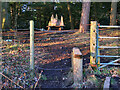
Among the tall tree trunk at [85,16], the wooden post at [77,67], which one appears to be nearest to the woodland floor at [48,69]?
the wooden post at [77,67]

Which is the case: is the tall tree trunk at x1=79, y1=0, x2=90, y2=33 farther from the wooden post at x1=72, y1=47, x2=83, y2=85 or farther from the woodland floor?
the wooden post at x1=72, y1=47, x2=83, y2=85

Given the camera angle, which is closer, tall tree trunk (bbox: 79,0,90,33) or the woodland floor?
the woodland floor

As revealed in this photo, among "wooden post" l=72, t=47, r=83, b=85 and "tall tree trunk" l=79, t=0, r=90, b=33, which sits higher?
"tall tree trunk" l=79, t=0, r=90, b=33

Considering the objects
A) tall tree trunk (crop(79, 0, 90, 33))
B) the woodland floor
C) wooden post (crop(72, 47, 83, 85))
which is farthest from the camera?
tall tree trunk (crop(79, 0, 90, 33))

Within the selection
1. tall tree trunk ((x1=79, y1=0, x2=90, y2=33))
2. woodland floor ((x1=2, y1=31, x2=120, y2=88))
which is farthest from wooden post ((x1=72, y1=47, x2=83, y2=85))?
tall tree trunk ((x1=79, y1=0, x2=90, y2=33))

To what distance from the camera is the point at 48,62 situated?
661cm

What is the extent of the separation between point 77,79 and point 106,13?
1810cm

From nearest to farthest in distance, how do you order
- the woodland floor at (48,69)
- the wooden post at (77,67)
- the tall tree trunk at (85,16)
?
the wooden post at (77,67), the woodland floor at (48,69), the tall tree trunk at (85,16)

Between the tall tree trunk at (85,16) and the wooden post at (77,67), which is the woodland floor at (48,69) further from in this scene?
the tall tree trunk at (85,16)

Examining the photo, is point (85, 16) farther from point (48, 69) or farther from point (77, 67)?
point (77, 67)

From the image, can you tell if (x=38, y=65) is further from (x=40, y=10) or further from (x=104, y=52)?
(x=40, y=10)

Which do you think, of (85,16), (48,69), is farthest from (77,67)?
(85,16)

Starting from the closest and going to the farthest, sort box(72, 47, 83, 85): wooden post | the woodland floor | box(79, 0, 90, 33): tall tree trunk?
1. box(72, 47, 83, 85): wooden post
2. the woodland floor
3. box(79, 0, 90, 33): tall tree trunk

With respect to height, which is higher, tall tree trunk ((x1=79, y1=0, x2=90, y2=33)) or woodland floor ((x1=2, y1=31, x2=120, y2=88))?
tall tree trunk ((x1=79, y1=0, x2=90, y2=33))
